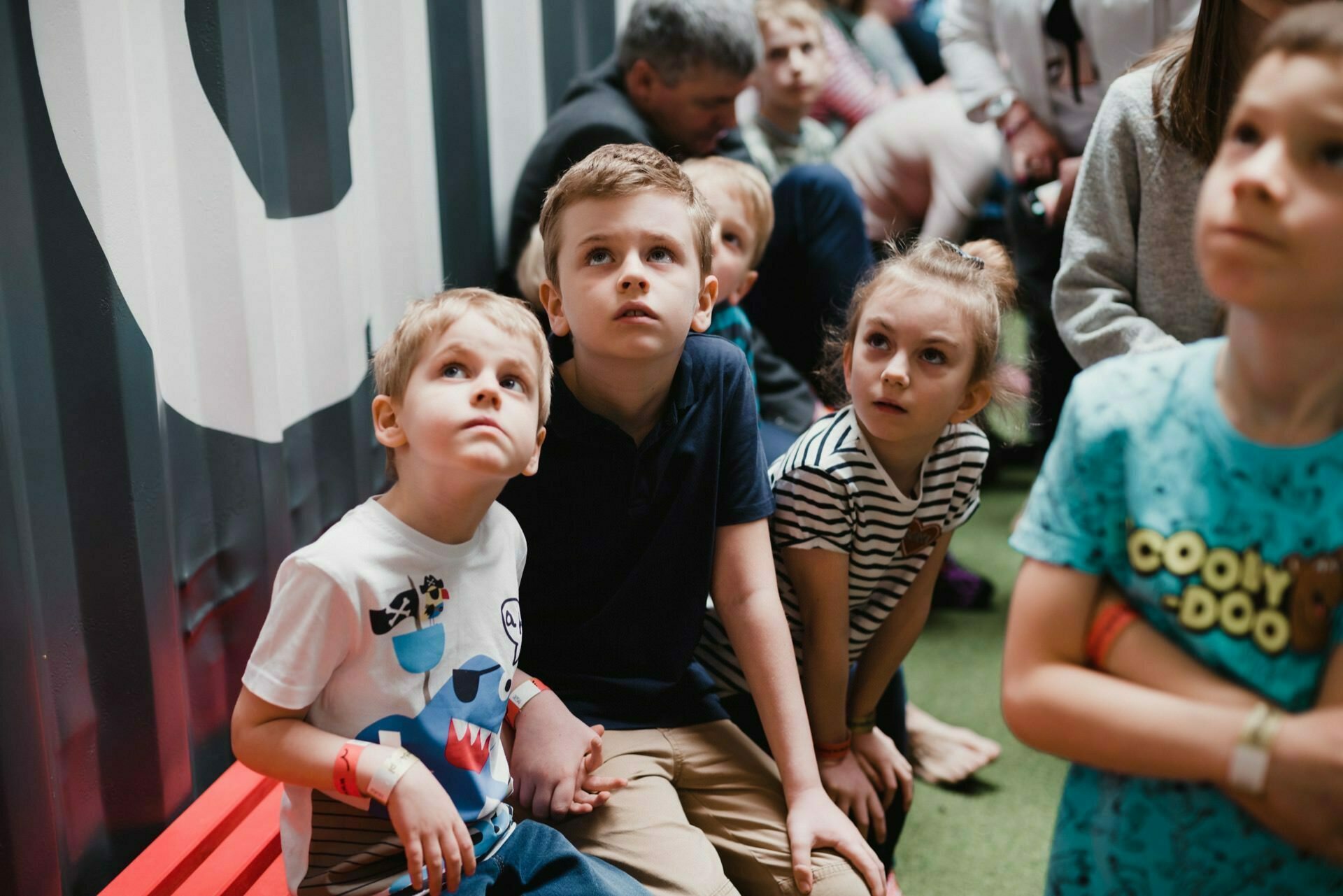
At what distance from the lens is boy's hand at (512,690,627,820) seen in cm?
120

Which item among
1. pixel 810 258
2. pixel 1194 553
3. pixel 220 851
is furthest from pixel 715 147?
pixel 1194 553

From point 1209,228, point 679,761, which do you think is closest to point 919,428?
point 679,761

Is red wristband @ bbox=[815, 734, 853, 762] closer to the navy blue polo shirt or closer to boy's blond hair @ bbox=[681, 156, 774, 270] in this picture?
the navy blue polo shirt

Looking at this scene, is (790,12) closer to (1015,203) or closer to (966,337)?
(1015,203)

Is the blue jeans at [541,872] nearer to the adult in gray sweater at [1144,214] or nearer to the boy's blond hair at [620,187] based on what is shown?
the boy's blond hair at [620,187]

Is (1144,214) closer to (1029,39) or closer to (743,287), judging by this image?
(743,287)

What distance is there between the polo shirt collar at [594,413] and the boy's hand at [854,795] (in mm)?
499

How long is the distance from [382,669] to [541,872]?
261 mm

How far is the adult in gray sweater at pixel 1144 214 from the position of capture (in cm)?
129

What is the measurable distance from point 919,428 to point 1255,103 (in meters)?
0.65

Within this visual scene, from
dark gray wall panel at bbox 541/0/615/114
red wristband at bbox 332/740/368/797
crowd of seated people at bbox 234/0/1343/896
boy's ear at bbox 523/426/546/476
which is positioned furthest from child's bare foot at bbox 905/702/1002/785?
dark gray wall panel at bbox 541/0/615/114

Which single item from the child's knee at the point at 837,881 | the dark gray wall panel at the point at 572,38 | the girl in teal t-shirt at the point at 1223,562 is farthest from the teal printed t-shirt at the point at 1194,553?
the dark gray wall panel at the point at 572,38

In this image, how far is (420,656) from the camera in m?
1.04

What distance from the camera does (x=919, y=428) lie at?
4.34ft
